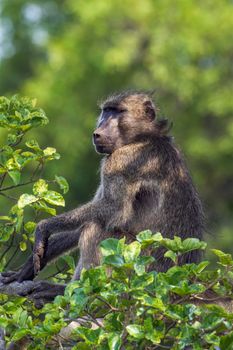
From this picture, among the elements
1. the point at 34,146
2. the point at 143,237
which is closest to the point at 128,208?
the point at 34,146

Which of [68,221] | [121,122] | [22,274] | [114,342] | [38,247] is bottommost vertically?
[114,342]

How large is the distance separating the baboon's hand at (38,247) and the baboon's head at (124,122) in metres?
0.91

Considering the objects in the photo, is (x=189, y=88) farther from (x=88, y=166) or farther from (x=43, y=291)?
(x=43, y=291)

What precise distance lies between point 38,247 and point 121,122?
147 cm

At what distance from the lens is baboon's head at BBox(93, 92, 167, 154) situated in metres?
9.14

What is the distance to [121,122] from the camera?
9.44 meters

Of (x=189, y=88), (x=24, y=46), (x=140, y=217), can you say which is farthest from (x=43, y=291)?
(x=24, y=46)

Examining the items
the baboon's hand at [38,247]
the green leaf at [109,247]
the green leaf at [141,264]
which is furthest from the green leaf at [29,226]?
the green leaf at [141,264]

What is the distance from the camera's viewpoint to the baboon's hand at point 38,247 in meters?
8.44

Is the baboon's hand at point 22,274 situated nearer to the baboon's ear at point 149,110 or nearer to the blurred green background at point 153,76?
the baboon's ear at point 149,110

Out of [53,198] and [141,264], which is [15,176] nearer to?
[53,198]

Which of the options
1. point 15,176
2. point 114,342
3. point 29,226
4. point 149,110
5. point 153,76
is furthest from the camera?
point 153,76

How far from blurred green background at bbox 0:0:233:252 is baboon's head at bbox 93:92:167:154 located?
862 inches

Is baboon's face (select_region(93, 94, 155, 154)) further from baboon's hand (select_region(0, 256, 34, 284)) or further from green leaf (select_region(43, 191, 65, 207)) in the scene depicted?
green leaf (select_region(43, 191, 65, 207))
